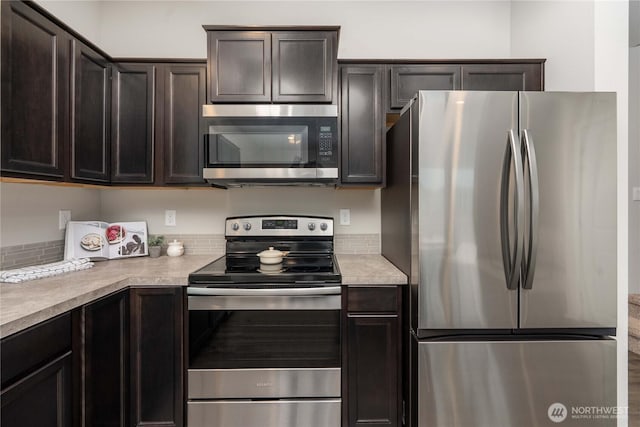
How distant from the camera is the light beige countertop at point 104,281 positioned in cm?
114

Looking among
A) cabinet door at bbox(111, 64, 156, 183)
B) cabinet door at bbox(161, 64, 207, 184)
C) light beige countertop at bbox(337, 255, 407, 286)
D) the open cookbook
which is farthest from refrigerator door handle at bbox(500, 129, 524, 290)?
the open cookbook

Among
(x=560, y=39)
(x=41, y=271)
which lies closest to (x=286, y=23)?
(x=560, y=39)

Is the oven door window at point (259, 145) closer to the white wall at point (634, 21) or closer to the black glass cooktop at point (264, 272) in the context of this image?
the black glass cooktop at point (264, 272)

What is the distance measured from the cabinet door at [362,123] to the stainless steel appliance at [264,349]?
737 millimetres

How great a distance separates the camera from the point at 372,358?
5.51 feet

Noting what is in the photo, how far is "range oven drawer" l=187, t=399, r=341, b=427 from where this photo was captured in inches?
66.6

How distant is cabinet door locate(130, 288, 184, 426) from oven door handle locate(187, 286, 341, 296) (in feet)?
0.54

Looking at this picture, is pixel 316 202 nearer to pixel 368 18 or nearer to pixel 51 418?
pixel 368 18

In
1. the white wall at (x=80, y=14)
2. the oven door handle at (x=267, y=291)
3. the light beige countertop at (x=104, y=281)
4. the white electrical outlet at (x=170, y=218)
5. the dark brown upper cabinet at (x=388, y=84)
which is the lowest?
the oven door handle at (x=267, y=291)

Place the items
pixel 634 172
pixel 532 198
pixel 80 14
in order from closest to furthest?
1. pixel 532 198
2. pixel 80 14
3. pixel 634 172

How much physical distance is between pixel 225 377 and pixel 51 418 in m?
0.70

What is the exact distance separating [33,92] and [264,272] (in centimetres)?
136

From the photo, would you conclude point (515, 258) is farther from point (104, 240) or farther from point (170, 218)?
point (104, 240)

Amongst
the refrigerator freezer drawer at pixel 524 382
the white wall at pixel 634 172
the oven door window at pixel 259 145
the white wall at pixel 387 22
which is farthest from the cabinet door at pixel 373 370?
the white wall at pixel 634 172
